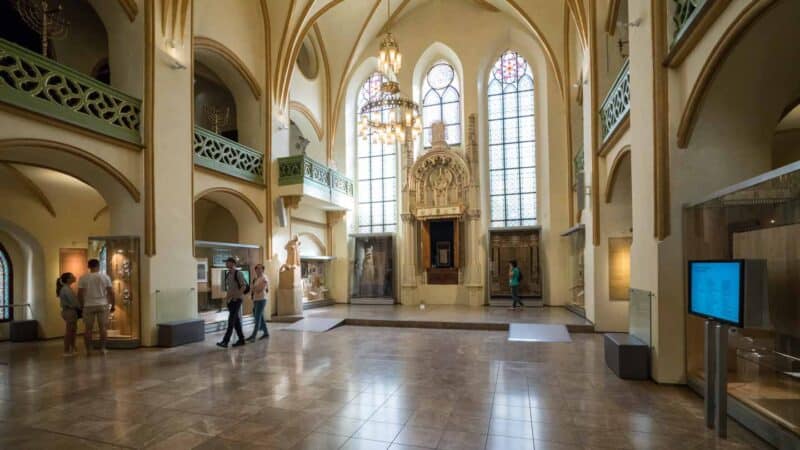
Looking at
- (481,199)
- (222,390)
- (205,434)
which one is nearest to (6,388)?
(222,390)

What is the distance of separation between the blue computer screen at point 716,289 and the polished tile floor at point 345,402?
112cm

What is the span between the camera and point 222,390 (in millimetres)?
5363

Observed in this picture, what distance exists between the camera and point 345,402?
4.85 metres

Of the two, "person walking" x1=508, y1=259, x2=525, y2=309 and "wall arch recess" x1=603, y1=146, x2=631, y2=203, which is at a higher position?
"wall arch recess" x1=603, y1=146, x2=631, y2=203

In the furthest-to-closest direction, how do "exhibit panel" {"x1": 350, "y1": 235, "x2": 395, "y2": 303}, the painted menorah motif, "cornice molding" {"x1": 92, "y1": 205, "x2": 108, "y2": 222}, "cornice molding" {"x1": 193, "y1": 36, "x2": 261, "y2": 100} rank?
"exhibit panel" {"x1": 350, "y1": 235, "x2": 395, "y2": 303}
"cornice molding" {"x1": 92, "y1": 205, "x2": 108, "y2": 222}
"cornice molding" {"x1": 193, "y1": 36, "x2": 261, "y2": 100}
the painted menorah motif

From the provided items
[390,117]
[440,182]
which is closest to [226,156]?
[390,117]

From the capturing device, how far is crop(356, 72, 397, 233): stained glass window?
1673 cm

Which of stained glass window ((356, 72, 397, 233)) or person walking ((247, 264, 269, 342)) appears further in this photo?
stained glass window ((356, 72, 397, 233))

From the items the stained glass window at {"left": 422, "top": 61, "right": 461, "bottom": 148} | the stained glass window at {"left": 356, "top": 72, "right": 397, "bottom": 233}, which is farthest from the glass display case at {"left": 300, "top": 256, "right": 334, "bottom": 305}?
the stained glass window at {"left": 422, "top": 61, "right": 461, "bottom": 148}

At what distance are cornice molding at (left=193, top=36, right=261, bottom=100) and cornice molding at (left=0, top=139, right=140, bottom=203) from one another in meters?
4.03

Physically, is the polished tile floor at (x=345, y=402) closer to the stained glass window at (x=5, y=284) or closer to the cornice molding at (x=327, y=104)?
the stained glass window at (x=5, y=284)

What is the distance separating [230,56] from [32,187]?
5.63m

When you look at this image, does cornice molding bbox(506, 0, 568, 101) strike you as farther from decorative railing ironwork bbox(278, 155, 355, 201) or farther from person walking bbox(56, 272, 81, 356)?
person walking bbox(56, 272, 81, 356)

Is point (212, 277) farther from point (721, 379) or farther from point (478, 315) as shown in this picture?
point (721, 379)
